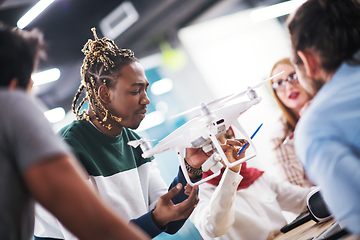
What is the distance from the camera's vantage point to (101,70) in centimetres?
122

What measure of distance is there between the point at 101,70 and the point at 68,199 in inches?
33.9

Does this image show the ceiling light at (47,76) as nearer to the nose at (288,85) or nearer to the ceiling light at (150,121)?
the ceiling light at (150,121)

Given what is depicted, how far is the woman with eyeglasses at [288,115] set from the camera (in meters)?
2.18

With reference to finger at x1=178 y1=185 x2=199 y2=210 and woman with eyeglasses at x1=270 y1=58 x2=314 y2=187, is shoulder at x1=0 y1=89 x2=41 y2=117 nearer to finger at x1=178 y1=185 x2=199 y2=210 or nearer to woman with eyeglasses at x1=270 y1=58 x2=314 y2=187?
finger at x1=178 y1=185 x2=199 y2=210

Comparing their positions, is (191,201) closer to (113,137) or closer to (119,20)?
(113,137)

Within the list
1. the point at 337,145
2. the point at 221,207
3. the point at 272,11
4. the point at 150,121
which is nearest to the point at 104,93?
the point at 221,207

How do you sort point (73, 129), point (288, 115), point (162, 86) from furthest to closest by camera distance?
1. point (162, 86)
2. point (288, 115)
3. point (73, 129)

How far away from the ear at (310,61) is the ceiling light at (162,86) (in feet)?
7.25

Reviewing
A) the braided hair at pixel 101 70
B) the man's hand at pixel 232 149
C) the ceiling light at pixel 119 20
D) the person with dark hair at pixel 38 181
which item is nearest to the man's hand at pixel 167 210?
the man's hand at pixel 232 149

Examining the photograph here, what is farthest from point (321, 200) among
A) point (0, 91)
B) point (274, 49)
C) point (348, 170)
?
point (274, 49)

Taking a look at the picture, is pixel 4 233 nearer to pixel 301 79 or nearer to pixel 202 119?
pixel 202 119

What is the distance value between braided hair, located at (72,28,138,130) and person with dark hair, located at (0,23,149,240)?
68 centimetres

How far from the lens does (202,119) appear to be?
3.03 ft

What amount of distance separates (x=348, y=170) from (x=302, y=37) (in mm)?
344
